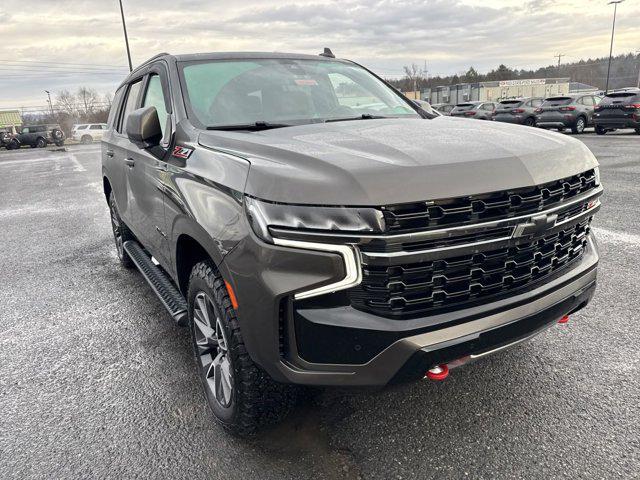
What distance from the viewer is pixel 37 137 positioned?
36.8 metres

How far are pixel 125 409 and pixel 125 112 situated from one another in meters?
2.88

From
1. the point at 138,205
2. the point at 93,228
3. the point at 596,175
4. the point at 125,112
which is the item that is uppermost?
the point at 125,112

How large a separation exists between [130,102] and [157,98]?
116 centimetres

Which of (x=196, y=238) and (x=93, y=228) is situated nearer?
(x=196, y=238)

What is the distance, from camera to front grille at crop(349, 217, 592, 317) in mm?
1833

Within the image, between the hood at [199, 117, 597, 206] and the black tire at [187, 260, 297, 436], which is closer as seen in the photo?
the hood at [199, 117, 597, 206]

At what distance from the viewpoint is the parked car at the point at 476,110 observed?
1017 inches

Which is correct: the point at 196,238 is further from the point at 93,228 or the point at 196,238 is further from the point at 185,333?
the point at 93,228

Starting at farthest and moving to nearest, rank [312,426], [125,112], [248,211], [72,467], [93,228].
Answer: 1. [93,228]
2. [125,112]
3. [312,426]
4. [72,467]
5. [248,211]

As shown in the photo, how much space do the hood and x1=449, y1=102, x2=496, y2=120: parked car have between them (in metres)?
24.7

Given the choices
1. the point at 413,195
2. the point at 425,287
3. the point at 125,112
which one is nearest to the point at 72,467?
the point at 425,287

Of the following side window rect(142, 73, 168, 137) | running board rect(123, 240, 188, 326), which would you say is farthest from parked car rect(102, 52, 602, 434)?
side window rect(142, 73, 168, 137)

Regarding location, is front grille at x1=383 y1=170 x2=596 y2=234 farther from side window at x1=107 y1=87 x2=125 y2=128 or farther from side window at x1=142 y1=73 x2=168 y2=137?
side window at x1=107 y1=87 x2=125 y2=128

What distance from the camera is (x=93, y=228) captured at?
7.39 metres
